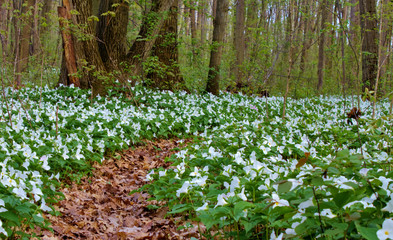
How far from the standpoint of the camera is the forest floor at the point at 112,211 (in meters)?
2.95

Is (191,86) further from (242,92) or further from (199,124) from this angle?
(199,124)

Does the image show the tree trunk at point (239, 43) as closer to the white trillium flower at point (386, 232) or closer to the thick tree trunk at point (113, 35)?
→ the thick tree trunk at point (113, 35)

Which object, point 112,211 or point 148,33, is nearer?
point 112,211

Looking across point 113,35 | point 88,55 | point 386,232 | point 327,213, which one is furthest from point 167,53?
point 386,232

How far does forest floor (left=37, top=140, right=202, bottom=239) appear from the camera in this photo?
116 inches

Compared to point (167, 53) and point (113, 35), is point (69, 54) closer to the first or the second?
point (113, 35)

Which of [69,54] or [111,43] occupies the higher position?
[111,43]

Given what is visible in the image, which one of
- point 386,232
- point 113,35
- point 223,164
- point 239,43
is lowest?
point 223,164

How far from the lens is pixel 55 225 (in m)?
2.92

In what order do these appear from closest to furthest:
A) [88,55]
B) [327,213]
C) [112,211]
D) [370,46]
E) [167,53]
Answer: [327,213], [112,211], [88,55], [167,53], [370,46]

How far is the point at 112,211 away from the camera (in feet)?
11.7

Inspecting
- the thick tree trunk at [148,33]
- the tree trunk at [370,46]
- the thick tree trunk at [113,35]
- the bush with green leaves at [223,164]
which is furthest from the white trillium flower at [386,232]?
the tree trunk at [370,46]

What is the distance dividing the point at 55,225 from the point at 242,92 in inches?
359

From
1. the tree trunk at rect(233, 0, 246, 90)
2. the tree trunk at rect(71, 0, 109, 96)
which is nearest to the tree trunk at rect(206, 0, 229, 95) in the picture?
the tree trunk at rect(233, 0, 246, 90)
